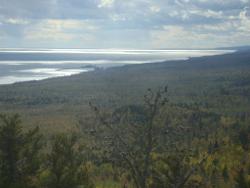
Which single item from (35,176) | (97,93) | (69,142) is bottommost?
(97,93)

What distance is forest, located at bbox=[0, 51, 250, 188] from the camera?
984cm

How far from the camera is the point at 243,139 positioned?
7344 centimetres

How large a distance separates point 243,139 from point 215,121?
4005cm

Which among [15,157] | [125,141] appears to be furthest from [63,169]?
[125,141]

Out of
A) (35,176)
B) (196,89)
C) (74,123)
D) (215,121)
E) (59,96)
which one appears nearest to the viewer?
(35,176)

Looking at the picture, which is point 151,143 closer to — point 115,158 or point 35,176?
point 115,158

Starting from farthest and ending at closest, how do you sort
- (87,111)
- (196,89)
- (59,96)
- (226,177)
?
1. (196,89)
2. (59,96)
3. (87,111)
4. (226,177)

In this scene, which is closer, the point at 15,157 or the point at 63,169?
the point at 15,157

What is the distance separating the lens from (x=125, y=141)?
1066 cm

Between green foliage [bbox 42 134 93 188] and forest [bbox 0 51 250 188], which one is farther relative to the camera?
green foliage [bbox 42 134 93 188]

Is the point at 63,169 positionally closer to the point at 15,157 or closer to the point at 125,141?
the point at 15,157

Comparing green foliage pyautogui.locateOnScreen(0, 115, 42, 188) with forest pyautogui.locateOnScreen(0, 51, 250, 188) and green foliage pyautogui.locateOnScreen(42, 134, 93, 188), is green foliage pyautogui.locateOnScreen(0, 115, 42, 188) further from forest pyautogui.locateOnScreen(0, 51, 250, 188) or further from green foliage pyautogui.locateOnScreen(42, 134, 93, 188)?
green foliage pyautogui.locateOnScreen(42, 134, 93, 188)

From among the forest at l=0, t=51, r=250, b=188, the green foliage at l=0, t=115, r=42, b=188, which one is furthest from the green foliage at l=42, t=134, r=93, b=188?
the green foliage at l=0, t=115, r=42, b=188

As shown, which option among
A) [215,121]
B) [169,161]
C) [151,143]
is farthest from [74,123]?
[151,143]
